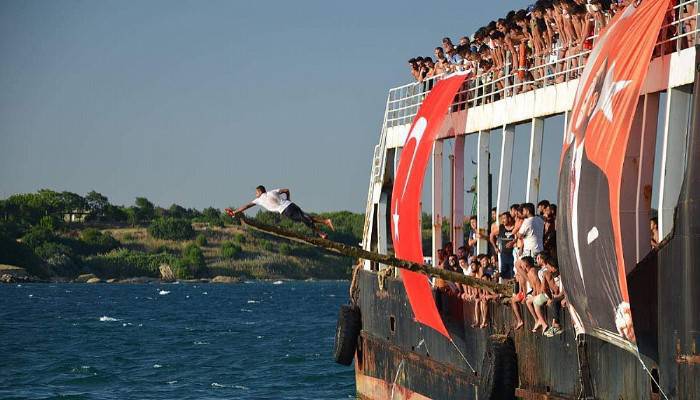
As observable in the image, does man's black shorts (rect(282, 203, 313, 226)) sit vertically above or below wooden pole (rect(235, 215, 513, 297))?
above

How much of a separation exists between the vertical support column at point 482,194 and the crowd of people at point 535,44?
992 mm

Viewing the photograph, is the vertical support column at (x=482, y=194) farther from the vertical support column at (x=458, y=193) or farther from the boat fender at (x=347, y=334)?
the boat fender at (x=347, y=334)

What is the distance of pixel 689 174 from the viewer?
12906mm

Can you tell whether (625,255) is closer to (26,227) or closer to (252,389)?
(252,389)

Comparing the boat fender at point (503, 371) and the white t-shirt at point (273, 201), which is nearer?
the boat fender at point (503, 371)

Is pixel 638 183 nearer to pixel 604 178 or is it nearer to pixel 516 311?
pixel 604 178

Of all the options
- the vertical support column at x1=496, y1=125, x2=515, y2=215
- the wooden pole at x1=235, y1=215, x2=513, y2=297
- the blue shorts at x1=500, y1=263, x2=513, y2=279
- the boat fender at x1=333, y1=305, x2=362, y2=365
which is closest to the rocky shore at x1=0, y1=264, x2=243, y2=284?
the boat fender at x1=333, y1=305, x2=362, y2=365

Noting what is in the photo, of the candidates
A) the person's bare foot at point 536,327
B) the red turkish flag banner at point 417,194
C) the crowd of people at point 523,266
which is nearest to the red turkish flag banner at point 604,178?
the crowd of people at point 523,266

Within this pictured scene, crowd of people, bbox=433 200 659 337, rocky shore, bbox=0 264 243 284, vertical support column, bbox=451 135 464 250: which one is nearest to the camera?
crowd of people, bbox=433 200 659 337

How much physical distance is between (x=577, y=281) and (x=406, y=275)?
24.3ft

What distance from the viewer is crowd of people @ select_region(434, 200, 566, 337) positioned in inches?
630

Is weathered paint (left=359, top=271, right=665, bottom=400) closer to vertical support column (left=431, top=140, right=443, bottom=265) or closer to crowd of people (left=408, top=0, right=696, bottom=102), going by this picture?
vertical support column (left=431, top=140, right=443, bottom=265)

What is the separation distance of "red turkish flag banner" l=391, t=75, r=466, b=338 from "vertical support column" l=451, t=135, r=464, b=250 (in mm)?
1499

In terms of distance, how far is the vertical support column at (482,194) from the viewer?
72.8 feet
